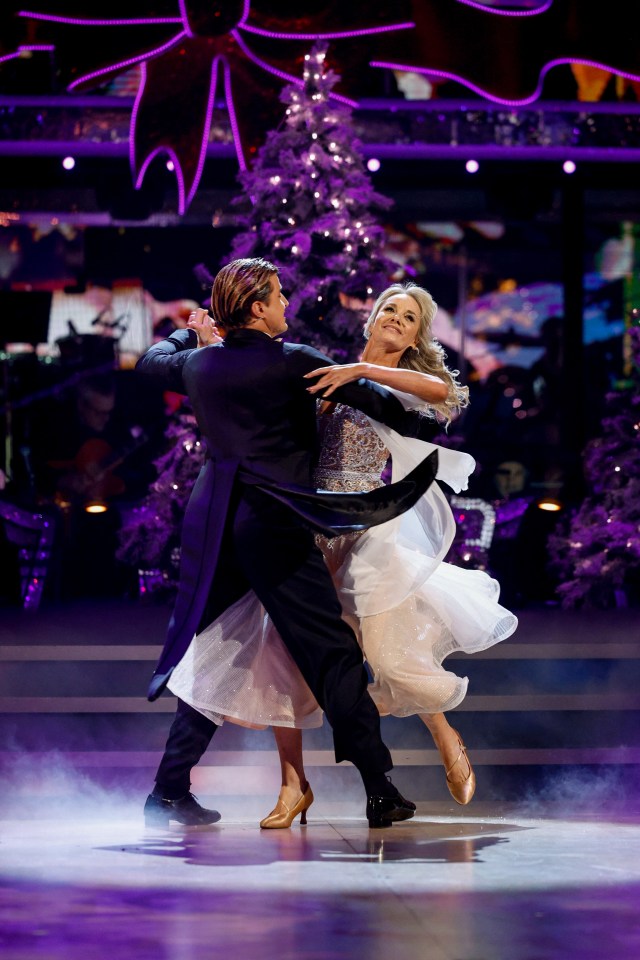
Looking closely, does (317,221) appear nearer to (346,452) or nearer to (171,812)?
(346,452)

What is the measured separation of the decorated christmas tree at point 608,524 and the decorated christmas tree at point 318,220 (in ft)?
6.07

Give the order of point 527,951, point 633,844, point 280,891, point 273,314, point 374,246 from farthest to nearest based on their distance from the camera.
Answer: point 374,246 < point 273,314 < point 633,844 < point 280,891 < point 527,951

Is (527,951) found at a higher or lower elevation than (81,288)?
lower

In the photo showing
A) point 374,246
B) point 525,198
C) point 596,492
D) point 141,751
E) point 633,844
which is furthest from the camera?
point 525,198

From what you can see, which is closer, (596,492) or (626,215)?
(596,492)

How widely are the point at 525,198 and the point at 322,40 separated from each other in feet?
11.6

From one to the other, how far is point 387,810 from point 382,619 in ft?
1.95

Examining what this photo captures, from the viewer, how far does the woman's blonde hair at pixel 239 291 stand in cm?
404

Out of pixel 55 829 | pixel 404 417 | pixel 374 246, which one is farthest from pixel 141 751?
pixel 374 246

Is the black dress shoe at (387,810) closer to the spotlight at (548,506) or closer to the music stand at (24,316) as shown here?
the spotlight at (548,506)

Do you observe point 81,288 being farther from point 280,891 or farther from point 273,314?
point 280,891

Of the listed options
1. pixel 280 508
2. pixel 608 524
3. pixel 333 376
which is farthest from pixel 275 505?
pixel 608 524

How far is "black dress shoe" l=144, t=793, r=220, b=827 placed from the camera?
13.8 feet

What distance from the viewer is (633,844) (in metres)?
3.82
